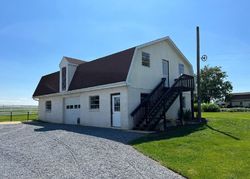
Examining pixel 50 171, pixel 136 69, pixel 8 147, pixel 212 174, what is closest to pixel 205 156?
pixel 212 174

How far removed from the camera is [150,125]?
12609 mm

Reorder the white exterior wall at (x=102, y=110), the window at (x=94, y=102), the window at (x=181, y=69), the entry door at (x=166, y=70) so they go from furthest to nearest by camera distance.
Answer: the window at (x=181, y=69), the entry door at (x=166, y=70), the window at (x=94, y=102), the white exterior wall at (x=102, y=110)

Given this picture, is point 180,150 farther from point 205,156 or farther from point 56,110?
point 56,110

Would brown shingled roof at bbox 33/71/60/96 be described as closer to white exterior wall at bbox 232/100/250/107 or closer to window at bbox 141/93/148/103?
window at bbox 141/93/148/103

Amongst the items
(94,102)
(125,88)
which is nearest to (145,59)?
(125,88)

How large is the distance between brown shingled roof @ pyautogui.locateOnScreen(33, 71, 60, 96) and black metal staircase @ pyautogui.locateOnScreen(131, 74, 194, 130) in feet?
31.5

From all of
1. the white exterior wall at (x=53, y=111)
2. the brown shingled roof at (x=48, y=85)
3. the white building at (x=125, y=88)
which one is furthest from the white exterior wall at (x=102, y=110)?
the brown shingled roof at (x=48, y=85)

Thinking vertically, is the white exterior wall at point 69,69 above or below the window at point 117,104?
above

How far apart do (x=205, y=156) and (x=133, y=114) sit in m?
6.76

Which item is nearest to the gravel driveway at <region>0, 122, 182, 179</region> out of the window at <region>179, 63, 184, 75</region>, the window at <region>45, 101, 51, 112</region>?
the window at <region>179, 63, 184, 75</region>

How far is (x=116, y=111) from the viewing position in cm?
1377

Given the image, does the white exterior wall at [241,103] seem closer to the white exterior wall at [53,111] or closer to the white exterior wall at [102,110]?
the white exterior wall at [53,111]

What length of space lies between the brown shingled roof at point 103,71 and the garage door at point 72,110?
1.15 metres

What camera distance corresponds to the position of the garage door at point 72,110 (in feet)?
57.1
